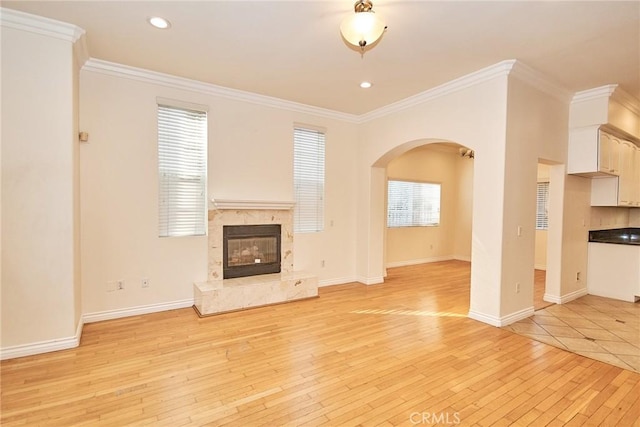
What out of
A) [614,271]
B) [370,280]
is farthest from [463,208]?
[370,280]

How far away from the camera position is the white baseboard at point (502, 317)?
12.1 feet

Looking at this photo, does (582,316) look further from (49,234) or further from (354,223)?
(49,234)

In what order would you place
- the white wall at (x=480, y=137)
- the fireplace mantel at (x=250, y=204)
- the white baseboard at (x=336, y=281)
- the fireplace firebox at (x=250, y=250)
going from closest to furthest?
the white wall at (x=480, y=137) < the fireplace mantel at (x=250, y=204) < the fireplace firebox at (x=250, y=250) < the white baseboard at (x=336, y=281)

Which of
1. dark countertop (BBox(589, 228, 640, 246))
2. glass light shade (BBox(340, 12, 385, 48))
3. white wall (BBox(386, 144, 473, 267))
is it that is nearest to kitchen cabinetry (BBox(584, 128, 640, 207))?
dark countertop (BBox(589, 228, 640, 246))

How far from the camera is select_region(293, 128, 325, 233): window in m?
5.25

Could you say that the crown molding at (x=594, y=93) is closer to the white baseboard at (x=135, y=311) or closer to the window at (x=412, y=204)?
the window at (x=412, y=204)

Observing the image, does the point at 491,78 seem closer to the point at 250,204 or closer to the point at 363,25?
the point at 363,25

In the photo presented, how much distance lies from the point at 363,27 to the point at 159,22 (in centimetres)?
191

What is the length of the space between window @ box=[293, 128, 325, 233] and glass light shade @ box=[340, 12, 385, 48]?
2.88 meters

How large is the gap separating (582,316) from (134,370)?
5194 millimetres

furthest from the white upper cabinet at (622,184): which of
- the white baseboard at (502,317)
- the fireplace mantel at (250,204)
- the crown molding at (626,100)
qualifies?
the fireplace mantel at (250,204)

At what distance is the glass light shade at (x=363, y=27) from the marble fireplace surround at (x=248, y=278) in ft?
9.01

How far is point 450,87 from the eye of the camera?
13.4ft

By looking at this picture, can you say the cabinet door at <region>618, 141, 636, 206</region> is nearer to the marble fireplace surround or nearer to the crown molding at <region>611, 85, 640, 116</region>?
the crown molding at <region>611, 85, 640, 116</region>
